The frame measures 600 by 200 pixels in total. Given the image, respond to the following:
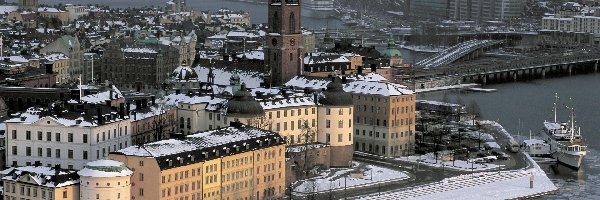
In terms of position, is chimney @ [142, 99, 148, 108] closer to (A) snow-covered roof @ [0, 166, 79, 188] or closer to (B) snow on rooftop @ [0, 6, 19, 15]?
(A) snow-covered roof @ [0, 166, 79, 188]

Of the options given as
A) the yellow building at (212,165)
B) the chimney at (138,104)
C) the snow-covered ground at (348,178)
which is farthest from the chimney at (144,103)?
the snow-covered ground at (348,178)

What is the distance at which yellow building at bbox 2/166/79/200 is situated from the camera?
51.2 m

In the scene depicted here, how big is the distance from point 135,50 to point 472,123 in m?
26.6

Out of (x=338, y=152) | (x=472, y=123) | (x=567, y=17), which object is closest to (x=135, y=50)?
(x=472, y=123)

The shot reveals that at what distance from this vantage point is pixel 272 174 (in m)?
57.9

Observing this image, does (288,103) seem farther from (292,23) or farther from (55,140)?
(55,140)

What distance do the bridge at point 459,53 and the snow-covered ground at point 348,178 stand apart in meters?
53.7

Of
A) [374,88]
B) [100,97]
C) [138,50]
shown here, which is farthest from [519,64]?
[100,97]

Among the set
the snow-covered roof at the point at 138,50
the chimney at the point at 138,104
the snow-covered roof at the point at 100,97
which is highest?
the snow-covered roof at the point at 138,50

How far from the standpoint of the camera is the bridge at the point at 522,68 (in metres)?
111

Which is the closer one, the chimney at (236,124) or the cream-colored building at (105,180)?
the cream-colored building at (105,180)

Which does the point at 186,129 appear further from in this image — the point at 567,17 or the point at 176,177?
the point at 567,17

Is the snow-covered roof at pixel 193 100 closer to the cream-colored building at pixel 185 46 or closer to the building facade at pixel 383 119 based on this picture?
the building facade at pixel 383 119

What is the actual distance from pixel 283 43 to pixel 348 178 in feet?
50.8
